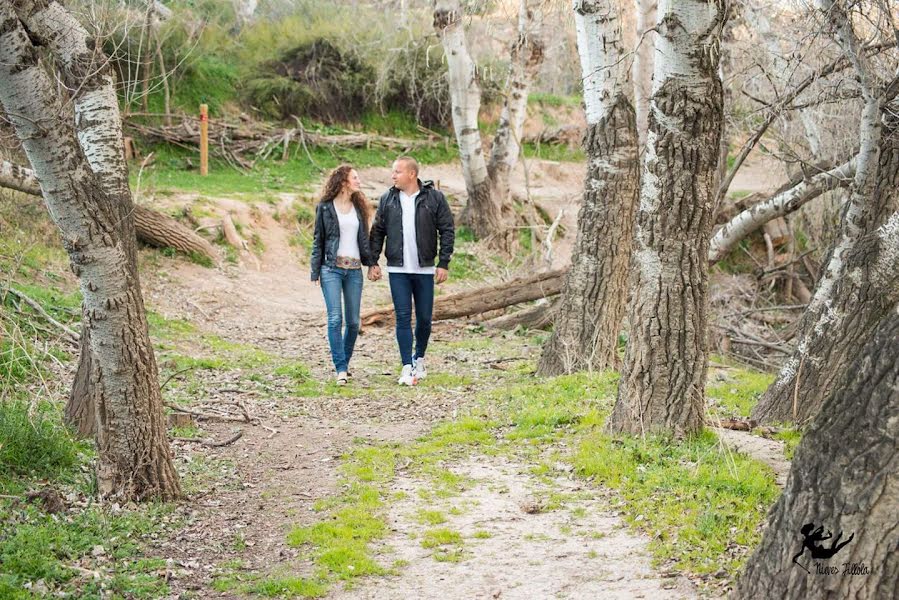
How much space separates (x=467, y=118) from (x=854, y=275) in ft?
39.5

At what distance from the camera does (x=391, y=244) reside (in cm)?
920

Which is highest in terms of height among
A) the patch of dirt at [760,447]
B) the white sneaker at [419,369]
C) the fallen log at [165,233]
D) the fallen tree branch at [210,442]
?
the fallen log at [165,233]

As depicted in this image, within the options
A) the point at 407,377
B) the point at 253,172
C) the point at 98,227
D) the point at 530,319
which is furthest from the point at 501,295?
the point at 253,172

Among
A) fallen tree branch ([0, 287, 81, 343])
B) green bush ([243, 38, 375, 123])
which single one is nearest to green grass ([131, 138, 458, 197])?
green bush ([243, 38, 375, 123])

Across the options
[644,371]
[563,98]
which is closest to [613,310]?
[644,371]

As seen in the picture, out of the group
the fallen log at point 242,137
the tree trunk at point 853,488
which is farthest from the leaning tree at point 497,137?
the tree trunk at point 853,488

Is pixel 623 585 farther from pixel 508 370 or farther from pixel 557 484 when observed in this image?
pixel 508 370

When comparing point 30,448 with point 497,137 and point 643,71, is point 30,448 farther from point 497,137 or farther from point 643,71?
point 497,137

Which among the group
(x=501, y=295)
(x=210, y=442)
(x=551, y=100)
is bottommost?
(x=210, y=442)

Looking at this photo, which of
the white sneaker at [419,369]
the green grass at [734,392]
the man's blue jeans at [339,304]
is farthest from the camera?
the white sneaker at [419,369]

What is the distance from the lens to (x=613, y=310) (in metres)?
8.91

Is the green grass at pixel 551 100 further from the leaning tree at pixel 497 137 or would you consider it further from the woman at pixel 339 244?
the woman at pixel 339 244

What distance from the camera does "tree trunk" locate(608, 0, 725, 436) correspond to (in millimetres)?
6082

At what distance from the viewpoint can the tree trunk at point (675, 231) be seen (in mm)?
6082
